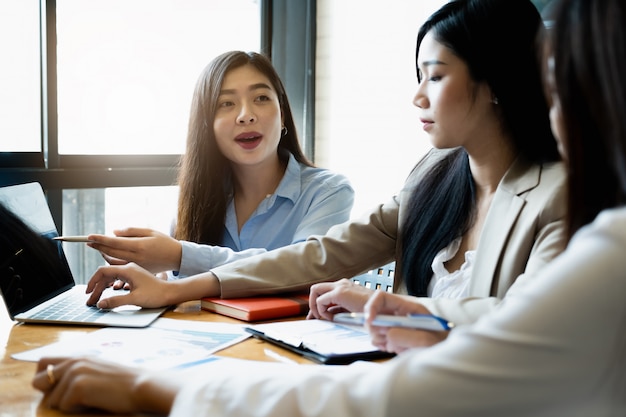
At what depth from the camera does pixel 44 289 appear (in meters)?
1.58

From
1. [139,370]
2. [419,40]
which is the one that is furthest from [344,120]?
[139,370]

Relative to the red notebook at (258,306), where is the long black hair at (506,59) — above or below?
above

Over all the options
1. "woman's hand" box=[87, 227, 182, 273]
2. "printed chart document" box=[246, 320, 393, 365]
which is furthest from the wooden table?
"woman's hand" box=[87, 227, 182, 273]

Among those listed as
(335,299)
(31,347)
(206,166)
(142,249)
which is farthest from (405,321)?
(206,166)

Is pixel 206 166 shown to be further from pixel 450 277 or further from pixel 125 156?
pixel 450 277

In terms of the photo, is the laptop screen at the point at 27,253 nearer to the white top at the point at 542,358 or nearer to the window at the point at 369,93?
the white top at the point at 542,358

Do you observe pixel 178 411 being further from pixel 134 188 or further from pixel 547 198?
pixel 134 188

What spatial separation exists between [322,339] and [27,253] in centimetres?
72

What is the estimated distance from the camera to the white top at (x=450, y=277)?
1493 mm

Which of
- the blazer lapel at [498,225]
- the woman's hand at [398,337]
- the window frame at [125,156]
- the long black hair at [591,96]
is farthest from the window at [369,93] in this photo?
the long black hair at [591,96]

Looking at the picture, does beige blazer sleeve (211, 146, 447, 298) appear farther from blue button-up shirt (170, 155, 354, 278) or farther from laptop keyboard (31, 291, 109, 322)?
blue button-up shirt (170, 155, 354, 278)

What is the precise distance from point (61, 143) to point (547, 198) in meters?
2.02

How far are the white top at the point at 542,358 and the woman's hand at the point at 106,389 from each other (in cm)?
27

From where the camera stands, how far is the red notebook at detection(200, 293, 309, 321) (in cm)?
146
